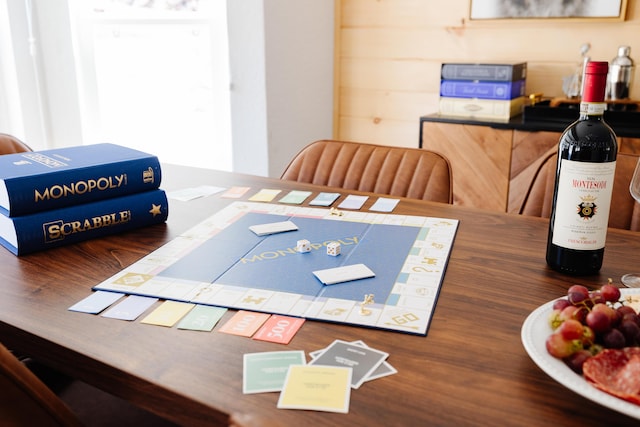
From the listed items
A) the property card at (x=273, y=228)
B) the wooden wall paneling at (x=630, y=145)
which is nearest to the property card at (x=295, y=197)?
the property card at (x=273, y=228)

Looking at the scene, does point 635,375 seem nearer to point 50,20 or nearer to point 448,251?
point 448,251

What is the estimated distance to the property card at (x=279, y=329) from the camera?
80 cm

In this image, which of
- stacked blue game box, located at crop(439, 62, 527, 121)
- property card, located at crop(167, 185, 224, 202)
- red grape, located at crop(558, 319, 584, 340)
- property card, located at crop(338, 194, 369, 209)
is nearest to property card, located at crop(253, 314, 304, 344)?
red grape, located at crop(558, 319, 584, 340)

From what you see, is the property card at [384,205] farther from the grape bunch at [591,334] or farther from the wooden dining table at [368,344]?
the grape bunch at [591,334]

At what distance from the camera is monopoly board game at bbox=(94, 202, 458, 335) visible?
0.89m

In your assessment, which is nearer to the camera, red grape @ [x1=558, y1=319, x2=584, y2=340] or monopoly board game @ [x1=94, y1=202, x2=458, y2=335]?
red grape @ [x1=558, y1=319, x2=584, y2=340]

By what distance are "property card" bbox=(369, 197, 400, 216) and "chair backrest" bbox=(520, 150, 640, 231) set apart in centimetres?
39

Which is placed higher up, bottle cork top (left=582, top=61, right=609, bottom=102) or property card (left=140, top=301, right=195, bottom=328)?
bottle cork top (left=582, top=61, right=609, bottom=102)

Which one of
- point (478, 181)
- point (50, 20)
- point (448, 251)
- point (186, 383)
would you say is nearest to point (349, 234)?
point (448, 251)

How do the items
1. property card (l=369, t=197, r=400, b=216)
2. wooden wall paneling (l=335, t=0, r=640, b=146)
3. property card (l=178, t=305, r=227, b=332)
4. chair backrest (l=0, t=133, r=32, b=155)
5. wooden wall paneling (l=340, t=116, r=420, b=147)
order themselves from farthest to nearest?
wooden wall paneling (l=340, t=116, r=420, b=147) → wooden wall paneling (l=335, t=0, r=640, b=146) → chair backrest (l=0, t=133, r=32, b=155) → property card (l=369, t=197, r=400, b=216) → property card (l=178, t=305, r=227, b=332)

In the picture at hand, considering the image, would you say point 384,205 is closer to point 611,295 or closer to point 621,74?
point 611,295

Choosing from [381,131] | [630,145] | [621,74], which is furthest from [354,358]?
[381,131]

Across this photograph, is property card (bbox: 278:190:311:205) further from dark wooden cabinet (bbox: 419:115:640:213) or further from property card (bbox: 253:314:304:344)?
dark wooden cabinet (bbox: 419:115:640:213)

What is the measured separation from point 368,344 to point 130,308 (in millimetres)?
378
